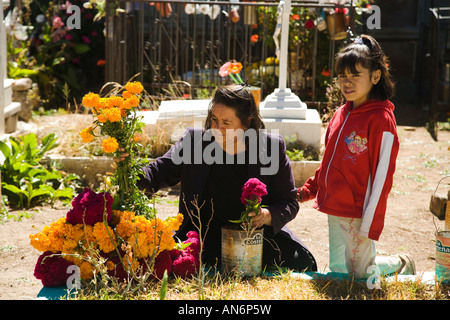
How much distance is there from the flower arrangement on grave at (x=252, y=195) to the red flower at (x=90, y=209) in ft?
1.79

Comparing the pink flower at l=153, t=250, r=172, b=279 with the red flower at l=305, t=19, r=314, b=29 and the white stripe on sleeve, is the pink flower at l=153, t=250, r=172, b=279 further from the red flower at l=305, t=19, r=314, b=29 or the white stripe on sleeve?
the red flower at l=305, t=19, r=314, b=29

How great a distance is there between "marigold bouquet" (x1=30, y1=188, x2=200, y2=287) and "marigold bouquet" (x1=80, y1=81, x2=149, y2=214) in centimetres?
13

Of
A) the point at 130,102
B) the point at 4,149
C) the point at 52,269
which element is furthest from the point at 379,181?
the point at 4,149

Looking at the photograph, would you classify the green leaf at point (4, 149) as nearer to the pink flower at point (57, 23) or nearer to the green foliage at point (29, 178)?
the green foliage at point (29, 178)

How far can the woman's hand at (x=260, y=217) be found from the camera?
8.35 ft

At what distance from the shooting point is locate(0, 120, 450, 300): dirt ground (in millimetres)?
3525

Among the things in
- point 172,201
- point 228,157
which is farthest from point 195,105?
point 228,157

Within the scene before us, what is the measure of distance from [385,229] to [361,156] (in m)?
2.03

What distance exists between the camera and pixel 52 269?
242 cm

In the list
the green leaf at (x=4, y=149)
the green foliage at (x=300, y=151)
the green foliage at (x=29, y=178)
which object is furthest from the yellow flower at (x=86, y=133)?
the green foliage at (x=300, y=151)

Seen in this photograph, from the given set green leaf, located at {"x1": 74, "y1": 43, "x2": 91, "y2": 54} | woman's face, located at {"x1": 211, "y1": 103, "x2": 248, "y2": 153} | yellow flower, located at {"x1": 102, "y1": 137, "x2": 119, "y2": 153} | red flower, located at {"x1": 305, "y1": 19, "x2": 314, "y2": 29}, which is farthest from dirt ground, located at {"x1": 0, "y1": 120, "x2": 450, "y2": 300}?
green leaf, located at {"x1": 74, "y1": 43, "x2": 91, "y2": 54}

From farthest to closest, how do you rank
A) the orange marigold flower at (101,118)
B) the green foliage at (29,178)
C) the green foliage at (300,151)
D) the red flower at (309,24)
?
the red flower at (309,24) < the green foliage at (300,151) < the green foliage at (29,178) < the orange marigold flower at (101,118)

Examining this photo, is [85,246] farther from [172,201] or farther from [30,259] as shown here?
[172,201]

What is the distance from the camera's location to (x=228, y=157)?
2.93 metres
